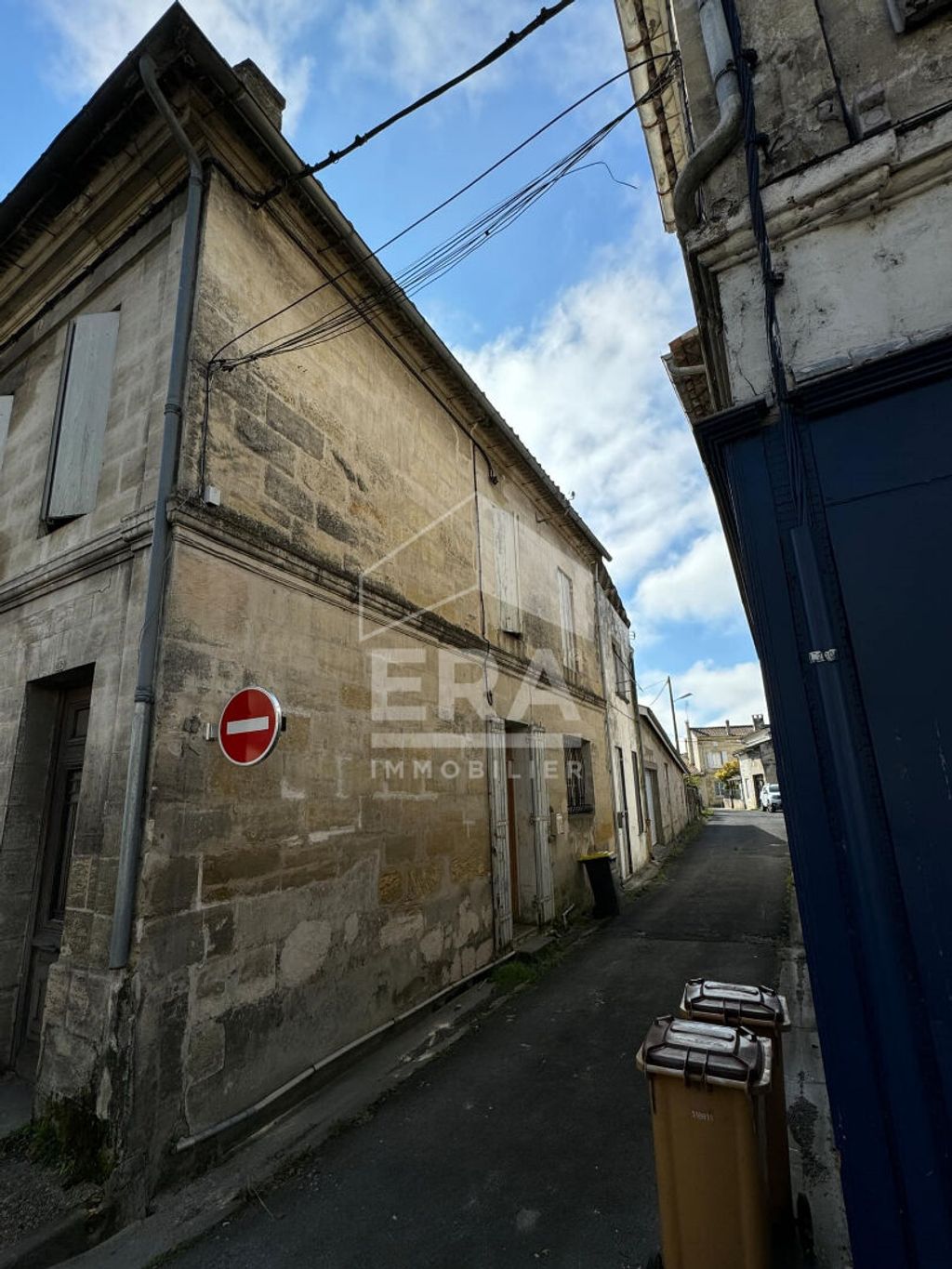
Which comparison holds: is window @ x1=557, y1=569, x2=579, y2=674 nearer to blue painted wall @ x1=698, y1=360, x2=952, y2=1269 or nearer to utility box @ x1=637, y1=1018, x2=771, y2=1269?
blue painted wall @ x1=698, y1=360, x2=952, y2=1269

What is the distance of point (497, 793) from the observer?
24.2 ft

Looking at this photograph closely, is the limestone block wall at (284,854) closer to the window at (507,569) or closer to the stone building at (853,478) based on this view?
the window at (507,569)

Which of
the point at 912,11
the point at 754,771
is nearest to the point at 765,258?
the point at 912,11

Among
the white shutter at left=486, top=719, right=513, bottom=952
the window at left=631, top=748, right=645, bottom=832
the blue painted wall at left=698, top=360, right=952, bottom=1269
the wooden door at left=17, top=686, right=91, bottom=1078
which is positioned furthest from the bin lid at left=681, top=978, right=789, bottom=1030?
the window at left=631, top=748, right=645, bottom=832

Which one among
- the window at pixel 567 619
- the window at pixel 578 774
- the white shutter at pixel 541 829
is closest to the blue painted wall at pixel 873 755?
the white shutter at pixel 541 829

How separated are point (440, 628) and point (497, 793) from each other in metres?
2.19

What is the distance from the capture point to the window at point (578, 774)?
9.74 meters

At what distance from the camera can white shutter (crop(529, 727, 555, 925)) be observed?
8.09 metres

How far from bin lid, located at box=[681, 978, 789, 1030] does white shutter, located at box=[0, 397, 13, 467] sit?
7.07m

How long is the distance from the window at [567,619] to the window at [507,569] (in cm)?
181

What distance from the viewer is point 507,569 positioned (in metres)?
9.00

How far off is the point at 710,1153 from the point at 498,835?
5.11m

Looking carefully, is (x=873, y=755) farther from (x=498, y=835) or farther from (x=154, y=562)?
(x=498, y=835)

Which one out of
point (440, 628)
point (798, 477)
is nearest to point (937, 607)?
point (798, 477)
